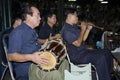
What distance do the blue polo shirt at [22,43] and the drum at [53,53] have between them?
0.61ft

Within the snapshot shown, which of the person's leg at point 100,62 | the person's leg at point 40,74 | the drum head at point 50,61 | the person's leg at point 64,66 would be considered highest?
the drum head at point 50,61

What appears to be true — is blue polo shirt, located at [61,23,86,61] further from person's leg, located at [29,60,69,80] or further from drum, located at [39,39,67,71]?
person's leg, located at [29,60,69,80]

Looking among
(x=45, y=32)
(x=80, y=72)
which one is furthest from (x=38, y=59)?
(x=45, y=32)

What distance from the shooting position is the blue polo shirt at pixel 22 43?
2.57m

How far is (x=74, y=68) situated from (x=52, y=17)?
201 centimetres

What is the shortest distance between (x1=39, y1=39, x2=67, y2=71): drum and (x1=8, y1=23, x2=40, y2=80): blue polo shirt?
0.19 metres

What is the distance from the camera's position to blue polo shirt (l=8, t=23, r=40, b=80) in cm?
257

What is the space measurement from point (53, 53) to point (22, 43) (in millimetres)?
295

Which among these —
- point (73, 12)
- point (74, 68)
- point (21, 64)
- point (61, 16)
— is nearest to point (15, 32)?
point (21, 64)

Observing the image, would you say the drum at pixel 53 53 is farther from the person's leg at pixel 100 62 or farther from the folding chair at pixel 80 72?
the person's leg at pixel 100 62

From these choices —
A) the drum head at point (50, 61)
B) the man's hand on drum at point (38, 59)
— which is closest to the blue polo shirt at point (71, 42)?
the drum head at point (50, 61)

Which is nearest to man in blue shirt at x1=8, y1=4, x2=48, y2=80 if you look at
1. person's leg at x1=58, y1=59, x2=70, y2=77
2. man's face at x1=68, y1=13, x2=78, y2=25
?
person's leg at x1=58, y1=59, x2=70, y2=77

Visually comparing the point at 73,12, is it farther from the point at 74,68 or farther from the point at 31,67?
the point at 31,67

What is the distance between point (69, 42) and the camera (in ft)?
12.2
